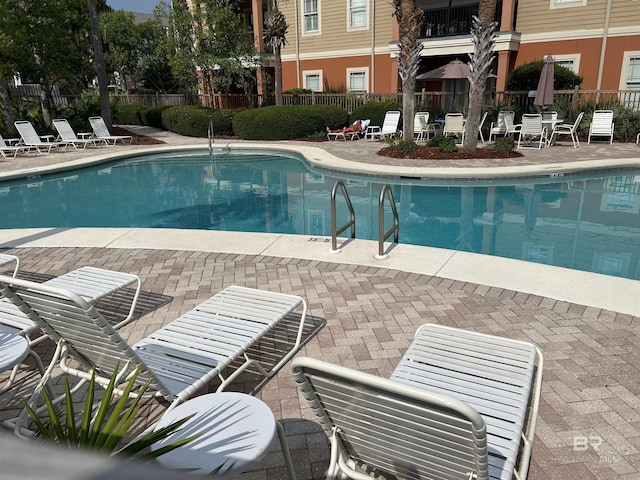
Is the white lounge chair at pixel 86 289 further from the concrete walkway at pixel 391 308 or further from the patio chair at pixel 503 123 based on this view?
the patio chair at pixel 503 123

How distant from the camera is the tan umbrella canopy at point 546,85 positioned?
49.4 feet

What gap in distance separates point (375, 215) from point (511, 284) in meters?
4.74

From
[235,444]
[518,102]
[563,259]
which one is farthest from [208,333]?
[518,102]

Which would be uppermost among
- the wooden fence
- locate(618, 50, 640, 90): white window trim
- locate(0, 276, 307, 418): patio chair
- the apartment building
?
the apartment building

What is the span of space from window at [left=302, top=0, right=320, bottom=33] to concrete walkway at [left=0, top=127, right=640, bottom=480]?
1979 cm

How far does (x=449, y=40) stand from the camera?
2000 centimetres

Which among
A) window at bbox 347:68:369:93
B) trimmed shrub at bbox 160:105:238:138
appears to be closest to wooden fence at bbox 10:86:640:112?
window at bbox 347:68:369:93

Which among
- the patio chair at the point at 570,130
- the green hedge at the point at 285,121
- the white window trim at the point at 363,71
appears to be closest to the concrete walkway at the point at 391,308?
the patio chair at the point at 570,130

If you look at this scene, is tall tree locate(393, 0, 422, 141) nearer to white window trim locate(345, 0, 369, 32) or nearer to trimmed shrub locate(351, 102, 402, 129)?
trimmed shrub locate(351, 102, 402, 129)

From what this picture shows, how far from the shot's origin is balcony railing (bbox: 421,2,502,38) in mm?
21359

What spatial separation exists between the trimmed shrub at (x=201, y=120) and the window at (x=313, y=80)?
19.3 feet

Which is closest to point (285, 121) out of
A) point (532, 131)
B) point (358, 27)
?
point (358, 27)

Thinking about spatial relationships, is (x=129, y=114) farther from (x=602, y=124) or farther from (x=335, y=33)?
(x=602, y=124)

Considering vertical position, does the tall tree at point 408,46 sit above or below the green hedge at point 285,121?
above
